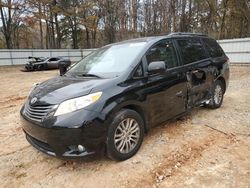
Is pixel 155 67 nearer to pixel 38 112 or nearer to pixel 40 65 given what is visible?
Result: pixel 38 112

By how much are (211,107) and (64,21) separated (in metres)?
31.0

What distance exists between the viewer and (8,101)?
7.29 meters

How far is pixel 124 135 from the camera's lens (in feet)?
10.1

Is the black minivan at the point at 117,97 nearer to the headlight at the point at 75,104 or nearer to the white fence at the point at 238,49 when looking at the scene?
the headlight at the point at 75,104

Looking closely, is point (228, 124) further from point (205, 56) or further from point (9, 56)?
point (9, 56)

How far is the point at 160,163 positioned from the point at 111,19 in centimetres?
2920

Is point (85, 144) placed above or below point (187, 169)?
above

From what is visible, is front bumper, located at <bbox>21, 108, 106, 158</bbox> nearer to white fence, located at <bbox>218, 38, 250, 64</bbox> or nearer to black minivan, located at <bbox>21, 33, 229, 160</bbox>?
black minivan, located at <bbox>21, 33, 229, 160</bbox>

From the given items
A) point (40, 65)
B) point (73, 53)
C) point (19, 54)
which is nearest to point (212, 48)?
point (40, 65)

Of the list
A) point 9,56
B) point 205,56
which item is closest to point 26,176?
point 205,56

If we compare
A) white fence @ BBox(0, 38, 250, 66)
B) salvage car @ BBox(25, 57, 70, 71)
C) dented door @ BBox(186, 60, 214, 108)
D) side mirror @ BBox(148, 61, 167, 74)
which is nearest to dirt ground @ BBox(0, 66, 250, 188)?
dented door @ BBox(186, 60, 214, 108)

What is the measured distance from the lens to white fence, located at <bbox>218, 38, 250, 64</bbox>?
49.6 feet

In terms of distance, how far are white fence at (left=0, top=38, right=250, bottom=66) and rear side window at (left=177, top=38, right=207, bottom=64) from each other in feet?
40.0

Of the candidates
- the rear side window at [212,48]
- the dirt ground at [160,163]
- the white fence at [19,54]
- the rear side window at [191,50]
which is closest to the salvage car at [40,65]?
the white fence at [19,54]
